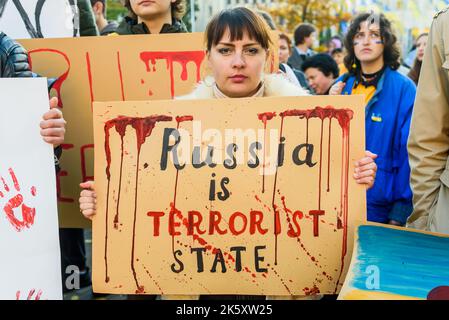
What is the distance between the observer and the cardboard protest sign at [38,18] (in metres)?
3.08

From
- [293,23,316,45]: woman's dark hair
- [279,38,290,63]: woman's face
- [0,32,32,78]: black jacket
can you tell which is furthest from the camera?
[293,23,316,45]: woman's dark hair

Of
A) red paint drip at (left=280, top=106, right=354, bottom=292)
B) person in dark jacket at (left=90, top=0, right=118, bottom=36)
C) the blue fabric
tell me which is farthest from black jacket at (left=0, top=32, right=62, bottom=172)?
the blue fabric

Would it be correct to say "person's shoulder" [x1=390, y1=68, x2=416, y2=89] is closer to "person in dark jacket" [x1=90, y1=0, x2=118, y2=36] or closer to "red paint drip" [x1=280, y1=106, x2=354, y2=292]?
"red paint drip" [x1=280, y1=106, x2=354, y2=292]

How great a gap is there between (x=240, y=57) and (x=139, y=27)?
0.93 meters

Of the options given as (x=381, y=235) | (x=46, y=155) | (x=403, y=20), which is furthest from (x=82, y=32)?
(x=403, y=20)

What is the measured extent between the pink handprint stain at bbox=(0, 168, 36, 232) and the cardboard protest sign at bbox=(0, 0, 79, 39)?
1.07m

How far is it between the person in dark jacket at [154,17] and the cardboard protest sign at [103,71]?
279 millimetres

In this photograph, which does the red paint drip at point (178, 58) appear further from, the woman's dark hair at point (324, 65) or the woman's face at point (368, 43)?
the woman's dark hair at point (324, 65)

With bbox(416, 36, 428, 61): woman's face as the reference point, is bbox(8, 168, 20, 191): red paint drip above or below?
below

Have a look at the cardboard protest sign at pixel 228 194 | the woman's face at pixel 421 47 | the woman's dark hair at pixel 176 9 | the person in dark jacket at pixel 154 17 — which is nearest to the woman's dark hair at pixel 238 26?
the cardboard protest sign at pixel 228 194

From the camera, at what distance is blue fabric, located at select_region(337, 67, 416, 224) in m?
3.29

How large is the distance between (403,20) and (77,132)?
16.1 m

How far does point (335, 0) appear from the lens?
76.3 ft
